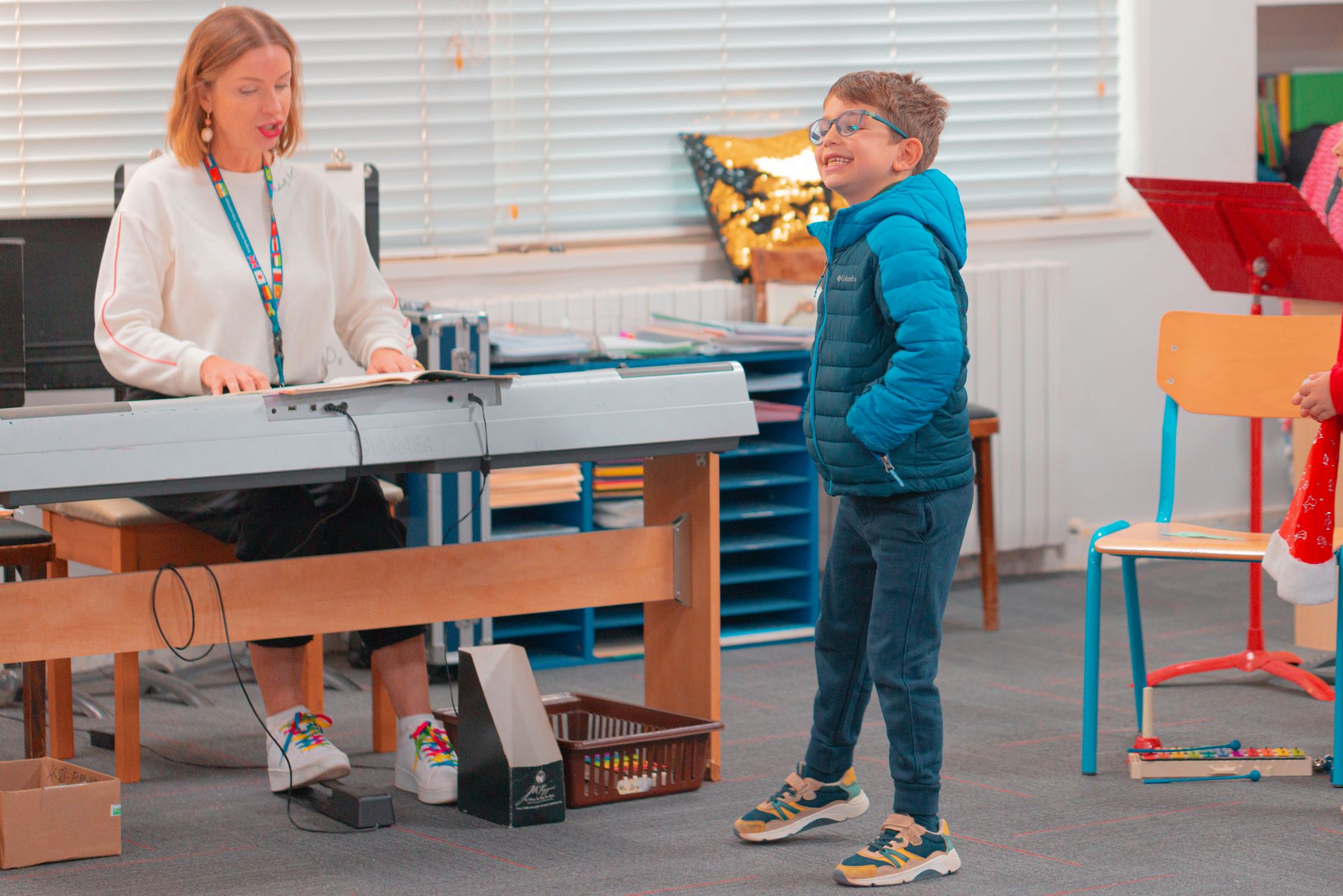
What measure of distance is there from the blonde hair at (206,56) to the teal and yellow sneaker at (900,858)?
1588 millimetres

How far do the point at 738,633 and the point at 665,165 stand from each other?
1278 millimetres

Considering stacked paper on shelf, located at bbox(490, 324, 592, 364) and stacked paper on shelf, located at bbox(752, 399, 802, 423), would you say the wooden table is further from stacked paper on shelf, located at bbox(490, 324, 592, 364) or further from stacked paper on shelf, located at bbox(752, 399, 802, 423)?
stacked paper on shelf, located at bbox(752, 399, 802, 423)

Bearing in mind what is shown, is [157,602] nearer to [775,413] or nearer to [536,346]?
[536,346]

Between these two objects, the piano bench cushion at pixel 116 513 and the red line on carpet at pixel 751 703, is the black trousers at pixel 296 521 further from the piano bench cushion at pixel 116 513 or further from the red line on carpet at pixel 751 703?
the red line on carpet at pixel 751 703

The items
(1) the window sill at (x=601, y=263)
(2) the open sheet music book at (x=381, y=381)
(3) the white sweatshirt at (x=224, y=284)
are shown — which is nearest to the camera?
(2) the open sheet music book at (x=381, y=381)

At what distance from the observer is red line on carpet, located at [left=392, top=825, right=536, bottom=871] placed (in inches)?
99.1

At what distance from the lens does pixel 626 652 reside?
402 cm

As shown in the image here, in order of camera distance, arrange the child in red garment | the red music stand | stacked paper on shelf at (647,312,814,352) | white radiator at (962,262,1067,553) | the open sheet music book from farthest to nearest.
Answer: white radiator at (962,262,1067,553) → stacked paper on shelf at (647,312,814,352) → the red music stand → the child in red garment → the open sheet music book

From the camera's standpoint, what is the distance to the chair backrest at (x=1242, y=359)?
10.3 ft

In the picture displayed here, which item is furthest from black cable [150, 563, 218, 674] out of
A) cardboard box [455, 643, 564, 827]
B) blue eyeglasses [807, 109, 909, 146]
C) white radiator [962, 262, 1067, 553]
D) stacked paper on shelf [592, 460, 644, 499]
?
white radiator [962, 262, 1067, 553]

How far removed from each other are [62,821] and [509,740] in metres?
0.68

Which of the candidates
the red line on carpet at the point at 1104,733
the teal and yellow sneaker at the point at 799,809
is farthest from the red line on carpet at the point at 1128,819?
the red line on carpet at the point at 1104,733

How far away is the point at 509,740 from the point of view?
2.69 meters

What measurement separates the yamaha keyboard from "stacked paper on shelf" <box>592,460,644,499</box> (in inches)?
47.4
